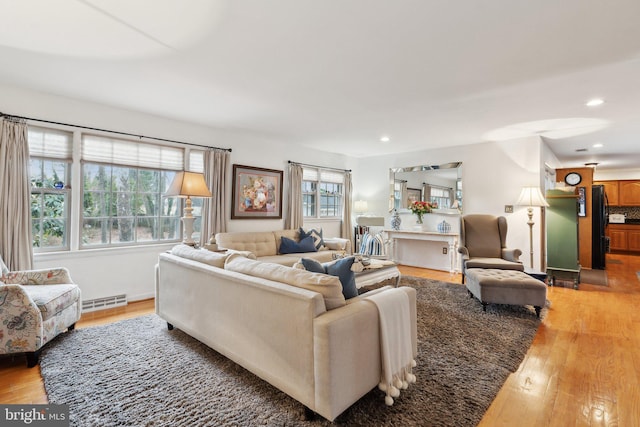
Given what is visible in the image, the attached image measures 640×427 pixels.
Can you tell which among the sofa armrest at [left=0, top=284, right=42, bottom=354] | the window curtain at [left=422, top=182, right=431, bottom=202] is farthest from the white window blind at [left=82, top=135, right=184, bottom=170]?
the window curtain at [left=422, top=182, right=431, bottom=202]

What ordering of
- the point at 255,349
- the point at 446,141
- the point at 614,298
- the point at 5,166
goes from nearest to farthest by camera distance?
1. the point at 255,349
2. the point at 5,166
3. the point at 614,298
4. the point at 446,141

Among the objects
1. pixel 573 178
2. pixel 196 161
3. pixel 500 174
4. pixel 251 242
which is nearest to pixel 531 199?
pixel 500 174

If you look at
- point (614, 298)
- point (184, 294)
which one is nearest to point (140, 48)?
point (184, 294)

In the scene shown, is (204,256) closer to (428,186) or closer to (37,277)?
(37,277)

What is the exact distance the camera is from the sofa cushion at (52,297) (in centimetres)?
240

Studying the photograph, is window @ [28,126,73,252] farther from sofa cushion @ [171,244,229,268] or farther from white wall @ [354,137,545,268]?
white wall @ [354,137,545,268]

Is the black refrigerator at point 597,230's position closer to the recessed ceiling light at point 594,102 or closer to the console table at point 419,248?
the console table at point 419,248

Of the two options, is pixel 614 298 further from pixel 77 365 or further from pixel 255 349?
pixel 77 365

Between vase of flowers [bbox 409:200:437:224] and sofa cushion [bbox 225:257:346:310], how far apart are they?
463 centimetres

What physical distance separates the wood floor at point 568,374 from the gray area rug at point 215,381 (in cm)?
10

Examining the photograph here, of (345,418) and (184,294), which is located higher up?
(184,294)

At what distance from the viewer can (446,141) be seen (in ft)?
17.8

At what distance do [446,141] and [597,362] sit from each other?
12.9 feet

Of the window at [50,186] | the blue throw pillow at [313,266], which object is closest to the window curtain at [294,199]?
the window at [50,186]
